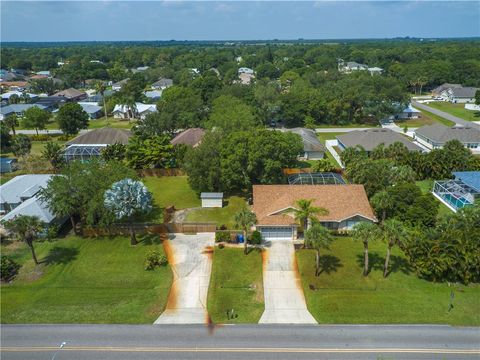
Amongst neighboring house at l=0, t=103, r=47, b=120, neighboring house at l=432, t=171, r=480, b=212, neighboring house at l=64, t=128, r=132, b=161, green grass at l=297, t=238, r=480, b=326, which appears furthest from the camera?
neighboring house at l=0, t=103, r=47, b=120

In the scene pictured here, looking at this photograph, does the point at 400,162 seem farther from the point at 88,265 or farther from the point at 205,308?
the point at 88,265

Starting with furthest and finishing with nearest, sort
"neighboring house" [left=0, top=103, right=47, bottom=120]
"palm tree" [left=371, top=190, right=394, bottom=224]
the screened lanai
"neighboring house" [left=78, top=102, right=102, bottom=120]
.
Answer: "neighboring house" [left=78, top=102, right=102, bottom=120]
"neighboring house" [left=0, top=103, right=47, bottom=120]
the screened lanai
"palm tree" [left=371, top=190, right=394, bottom=224]

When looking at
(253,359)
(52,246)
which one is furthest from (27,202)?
(253,359)

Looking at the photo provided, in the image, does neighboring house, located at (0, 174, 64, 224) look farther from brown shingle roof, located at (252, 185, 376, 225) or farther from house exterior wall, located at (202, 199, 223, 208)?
brown shingle roof, located at (252, 185, 376, 225)

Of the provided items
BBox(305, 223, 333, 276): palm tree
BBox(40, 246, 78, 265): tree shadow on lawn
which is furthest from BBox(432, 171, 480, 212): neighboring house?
BBox(40, 246, 78, 265): tree shadow on lawn

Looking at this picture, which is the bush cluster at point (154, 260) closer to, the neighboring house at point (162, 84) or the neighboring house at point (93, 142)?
the neighboring house at point (93, 142)

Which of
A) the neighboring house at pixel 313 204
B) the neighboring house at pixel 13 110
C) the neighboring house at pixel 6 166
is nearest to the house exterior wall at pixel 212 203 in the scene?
the neighboring house at pixel 313 204
